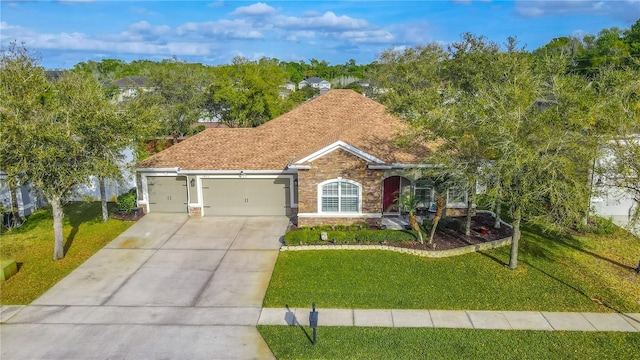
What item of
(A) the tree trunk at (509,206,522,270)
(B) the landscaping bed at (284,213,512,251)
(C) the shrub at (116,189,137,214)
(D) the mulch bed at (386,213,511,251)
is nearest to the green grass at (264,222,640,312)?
(A) the tree trunk at (509,206,522,270)

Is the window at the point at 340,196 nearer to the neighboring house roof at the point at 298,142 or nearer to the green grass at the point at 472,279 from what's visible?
the neighboring house roof at the point at 298,142

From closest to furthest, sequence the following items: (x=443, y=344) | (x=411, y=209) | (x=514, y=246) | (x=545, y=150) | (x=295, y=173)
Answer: (x=443, y=344) < (x=545, y=150) < (x=514, y=246) < (x=411, y=209) < (x=295, y=173)

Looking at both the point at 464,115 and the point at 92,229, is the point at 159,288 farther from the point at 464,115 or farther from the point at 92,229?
the point at 464,115

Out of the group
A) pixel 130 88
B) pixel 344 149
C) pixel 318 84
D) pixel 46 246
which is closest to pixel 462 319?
pixel 344 149

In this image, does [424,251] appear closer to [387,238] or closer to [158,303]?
[387,238]

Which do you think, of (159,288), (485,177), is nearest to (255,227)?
(159,288)
